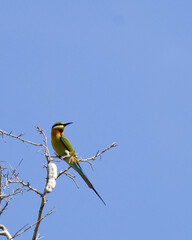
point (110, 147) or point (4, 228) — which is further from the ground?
point (110, 147)

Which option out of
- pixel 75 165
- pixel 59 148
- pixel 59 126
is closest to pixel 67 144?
pixel 59 148

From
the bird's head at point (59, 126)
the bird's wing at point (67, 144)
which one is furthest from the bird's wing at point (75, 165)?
the bird's head at point (59, 126)

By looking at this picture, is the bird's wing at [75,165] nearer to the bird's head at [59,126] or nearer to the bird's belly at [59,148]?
the bird's belly at [59,148]

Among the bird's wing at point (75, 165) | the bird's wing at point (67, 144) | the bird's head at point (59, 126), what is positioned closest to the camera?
the bird's wing at point (75, 165)

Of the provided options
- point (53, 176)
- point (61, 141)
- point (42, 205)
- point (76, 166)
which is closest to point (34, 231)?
point (42, 205)

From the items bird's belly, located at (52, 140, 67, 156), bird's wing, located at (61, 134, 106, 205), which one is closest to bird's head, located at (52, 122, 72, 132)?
bird's wing, located at (61, 134, 106, 205)

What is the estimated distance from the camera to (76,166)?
5.22 m

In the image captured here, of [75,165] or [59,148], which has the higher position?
[59,148]

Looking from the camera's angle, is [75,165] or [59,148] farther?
[59,148]

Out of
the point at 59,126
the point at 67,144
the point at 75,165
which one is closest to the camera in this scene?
the point at 75,165

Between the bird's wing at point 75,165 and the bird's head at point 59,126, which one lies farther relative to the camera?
the bird's head at point 59,126

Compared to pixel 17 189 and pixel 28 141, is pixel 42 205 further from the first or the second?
pixel 28 141

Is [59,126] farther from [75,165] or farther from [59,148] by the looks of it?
[75,165]

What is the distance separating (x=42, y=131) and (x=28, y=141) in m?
0.16
